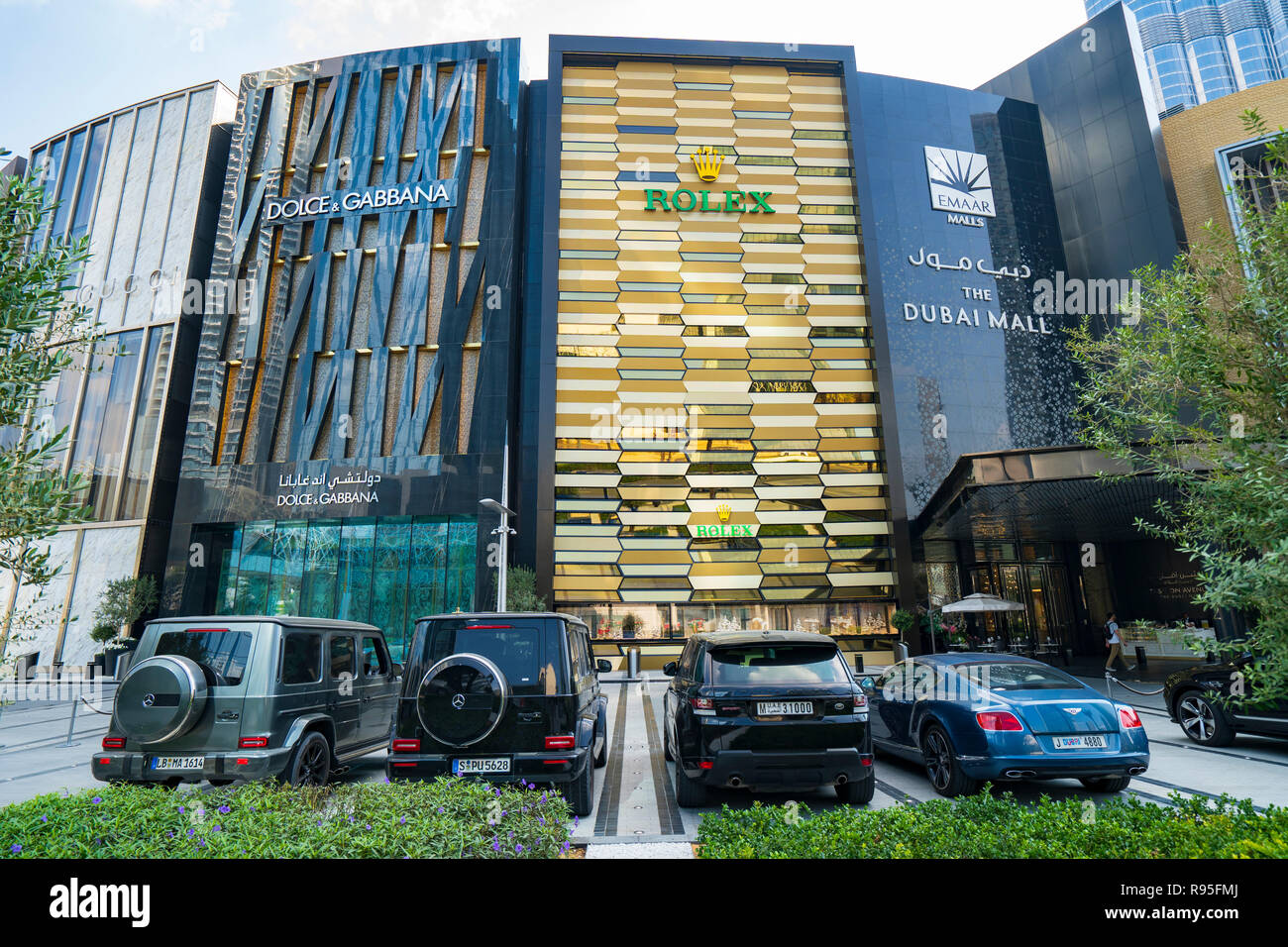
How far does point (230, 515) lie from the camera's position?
22594 millimetres

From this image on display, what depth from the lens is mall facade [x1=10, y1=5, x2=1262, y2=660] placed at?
859 inches

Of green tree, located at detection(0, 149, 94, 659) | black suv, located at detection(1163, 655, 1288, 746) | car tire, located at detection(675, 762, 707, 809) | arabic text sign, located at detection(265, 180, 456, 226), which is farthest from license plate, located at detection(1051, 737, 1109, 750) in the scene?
arabic text sign, located at detection(265, 180, 456, 226)

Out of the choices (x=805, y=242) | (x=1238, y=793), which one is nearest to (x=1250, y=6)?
(x=805, y=242)

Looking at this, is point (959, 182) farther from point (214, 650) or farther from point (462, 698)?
point (214, 650)

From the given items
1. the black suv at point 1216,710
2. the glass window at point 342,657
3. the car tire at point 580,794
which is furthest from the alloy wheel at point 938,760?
the glass window at point 342,657

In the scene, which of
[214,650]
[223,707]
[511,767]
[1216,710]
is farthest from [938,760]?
[214,650]

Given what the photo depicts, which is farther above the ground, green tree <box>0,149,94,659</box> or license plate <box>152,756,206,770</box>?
green tree <box>0,149,94,659</box>

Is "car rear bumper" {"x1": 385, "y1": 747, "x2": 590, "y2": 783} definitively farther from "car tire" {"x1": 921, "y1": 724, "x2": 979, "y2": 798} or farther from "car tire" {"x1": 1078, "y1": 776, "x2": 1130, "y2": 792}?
"car tire" {"x1": 1078, "y1": 776, "x2": 1130, "y2": 792}

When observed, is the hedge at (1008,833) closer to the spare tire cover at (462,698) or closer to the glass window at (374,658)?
the spare tire cover at (462,698)

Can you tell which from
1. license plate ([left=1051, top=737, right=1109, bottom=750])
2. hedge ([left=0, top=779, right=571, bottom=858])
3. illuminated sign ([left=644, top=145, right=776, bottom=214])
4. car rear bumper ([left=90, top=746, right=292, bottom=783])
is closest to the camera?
hedge ([left=0, top=779, right=571, bottom=858])

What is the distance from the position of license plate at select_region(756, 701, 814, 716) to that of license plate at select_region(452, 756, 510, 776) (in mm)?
2243

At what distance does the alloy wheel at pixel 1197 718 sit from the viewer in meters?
8.05

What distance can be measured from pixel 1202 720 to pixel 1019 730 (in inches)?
193

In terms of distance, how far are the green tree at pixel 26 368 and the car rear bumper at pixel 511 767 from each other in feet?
9.33
